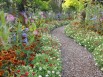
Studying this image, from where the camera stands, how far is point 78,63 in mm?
8453

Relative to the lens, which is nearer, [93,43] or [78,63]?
[78,63]

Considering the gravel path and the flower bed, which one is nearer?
the gravel path

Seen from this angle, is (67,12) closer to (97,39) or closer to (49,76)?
(97,39)

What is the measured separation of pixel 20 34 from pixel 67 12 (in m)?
22.3

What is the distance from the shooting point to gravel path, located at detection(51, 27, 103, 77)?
24.2 ft

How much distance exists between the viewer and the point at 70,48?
10969 millimetres

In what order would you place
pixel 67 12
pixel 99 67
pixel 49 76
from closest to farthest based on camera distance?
pixel 49 76
pixel 99 67
pixel 67 12

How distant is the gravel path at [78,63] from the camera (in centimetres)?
737

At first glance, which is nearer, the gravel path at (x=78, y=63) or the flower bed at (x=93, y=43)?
the gravel path at (x=78, y=63)

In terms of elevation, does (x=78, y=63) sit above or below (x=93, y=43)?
below

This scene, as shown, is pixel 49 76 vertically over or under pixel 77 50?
over

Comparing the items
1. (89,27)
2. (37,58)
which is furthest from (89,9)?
(37,58)

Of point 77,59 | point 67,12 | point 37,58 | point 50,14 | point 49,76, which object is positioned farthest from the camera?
point 67,12

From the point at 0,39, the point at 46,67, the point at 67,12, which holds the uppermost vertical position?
the point at 0,39
